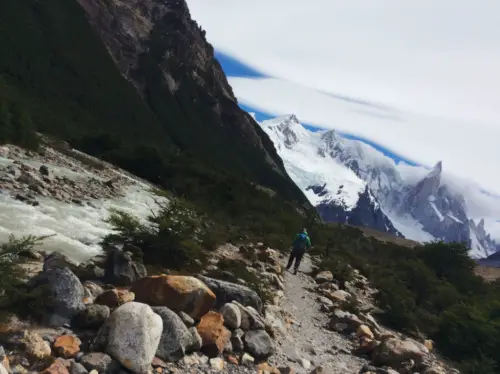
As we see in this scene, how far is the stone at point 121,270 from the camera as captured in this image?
37.3 feet

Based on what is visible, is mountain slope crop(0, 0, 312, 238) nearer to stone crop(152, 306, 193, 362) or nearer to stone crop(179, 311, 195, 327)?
stone crop(179, 311, 195, 327)

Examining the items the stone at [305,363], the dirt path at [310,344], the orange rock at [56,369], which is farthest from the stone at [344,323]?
the orange rock at [56,369]

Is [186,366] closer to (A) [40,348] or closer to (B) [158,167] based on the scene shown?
(A) [40,348]

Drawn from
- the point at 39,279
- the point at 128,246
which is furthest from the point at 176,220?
the point at 39,279

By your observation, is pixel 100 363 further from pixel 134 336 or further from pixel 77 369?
pixel 134 336

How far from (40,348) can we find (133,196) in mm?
24280

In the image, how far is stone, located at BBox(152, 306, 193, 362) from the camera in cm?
866

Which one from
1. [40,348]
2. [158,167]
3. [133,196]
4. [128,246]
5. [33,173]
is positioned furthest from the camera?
[158,167]

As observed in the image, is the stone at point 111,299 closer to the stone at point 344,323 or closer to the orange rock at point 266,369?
the orange rock at point 266,369

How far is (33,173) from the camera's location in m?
23.0

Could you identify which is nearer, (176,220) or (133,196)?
(176,220)

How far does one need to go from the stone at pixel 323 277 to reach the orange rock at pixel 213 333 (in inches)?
610

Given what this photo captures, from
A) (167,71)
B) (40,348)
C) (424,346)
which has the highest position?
(167,71)

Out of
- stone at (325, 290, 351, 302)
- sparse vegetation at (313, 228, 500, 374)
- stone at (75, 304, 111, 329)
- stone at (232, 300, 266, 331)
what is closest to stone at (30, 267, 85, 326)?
stone at (75, 304, 111, 329)
